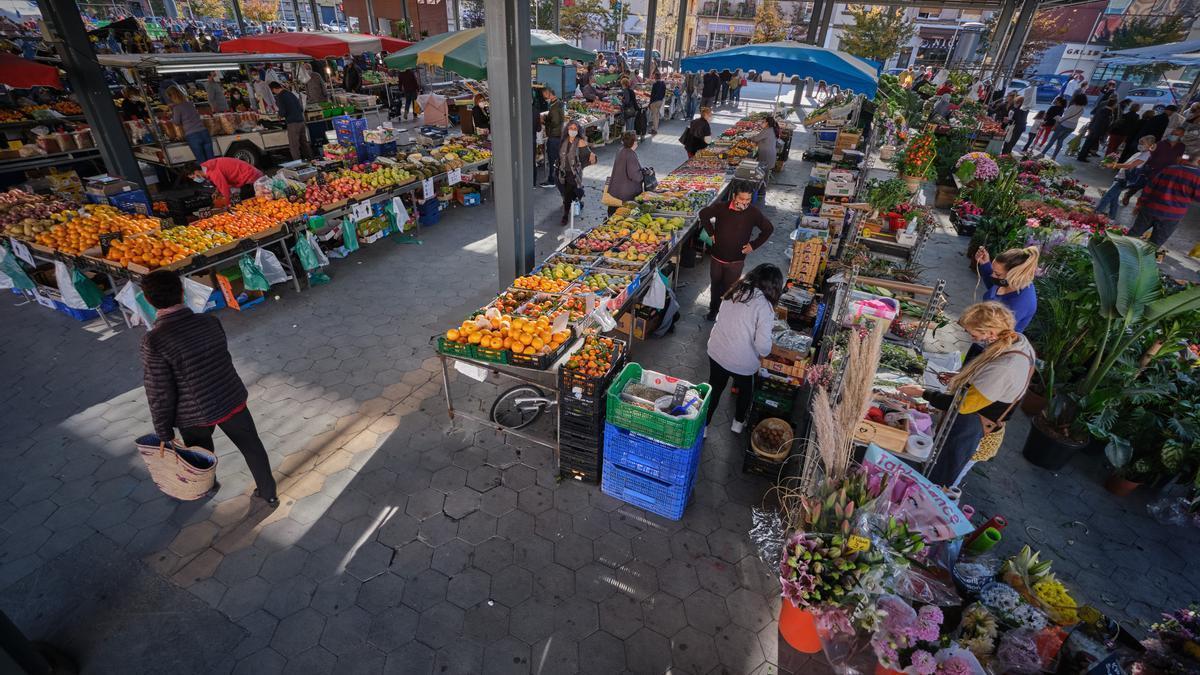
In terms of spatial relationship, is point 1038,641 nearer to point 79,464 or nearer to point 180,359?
point 180,359

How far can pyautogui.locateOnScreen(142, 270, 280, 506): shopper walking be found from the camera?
140 inches

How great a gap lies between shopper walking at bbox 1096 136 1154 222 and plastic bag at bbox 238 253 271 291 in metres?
15.1

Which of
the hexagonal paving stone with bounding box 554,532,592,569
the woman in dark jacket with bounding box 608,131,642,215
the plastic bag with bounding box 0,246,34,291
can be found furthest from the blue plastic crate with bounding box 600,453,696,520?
the plastic bag with bounding box 0,246,34,291

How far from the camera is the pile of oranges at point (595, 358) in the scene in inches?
170

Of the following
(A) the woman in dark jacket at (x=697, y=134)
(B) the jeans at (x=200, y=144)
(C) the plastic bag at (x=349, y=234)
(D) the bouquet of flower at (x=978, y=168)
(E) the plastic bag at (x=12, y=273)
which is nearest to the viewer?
(E) the plastic bag at (x=12, y=273)

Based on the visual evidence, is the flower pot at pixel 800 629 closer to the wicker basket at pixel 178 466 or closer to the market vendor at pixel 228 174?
the wicker basket at pixel 178 466

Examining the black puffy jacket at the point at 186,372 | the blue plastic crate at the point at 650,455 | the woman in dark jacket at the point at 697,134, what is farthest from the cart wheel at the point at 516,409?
the woman in dark jacket at the point at 697,134

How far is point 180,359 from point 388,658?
2.41m

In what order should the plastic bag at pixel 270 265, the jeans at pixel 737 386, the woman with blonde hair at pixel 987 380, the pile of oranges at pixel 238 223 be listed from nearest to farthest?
the woman with blonde hair at pixel 987 380 → the jeans at pixel 737 386 → the pile of oranges at pixel 238 223 → the plastic bag at pixel 270 265

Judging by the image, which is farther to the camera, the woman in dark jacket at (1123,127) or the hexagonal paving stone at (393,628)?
the woman in dark jacket at (1123,127)

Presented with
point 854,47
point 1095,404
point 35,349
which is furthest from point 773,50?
point 854,47

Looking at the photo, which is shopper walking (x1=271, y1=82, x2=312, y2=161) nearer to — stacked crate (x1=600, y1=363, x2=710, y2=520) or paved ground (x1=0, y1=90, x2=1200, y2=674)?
paved ground (x1=0, y1=90, x2=1200, y2=674)

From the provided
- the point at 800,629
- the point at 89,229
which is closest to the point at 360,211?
the point at 89,229

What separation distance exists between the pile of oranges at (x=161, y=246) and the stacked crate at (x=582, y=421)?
5188 mm
